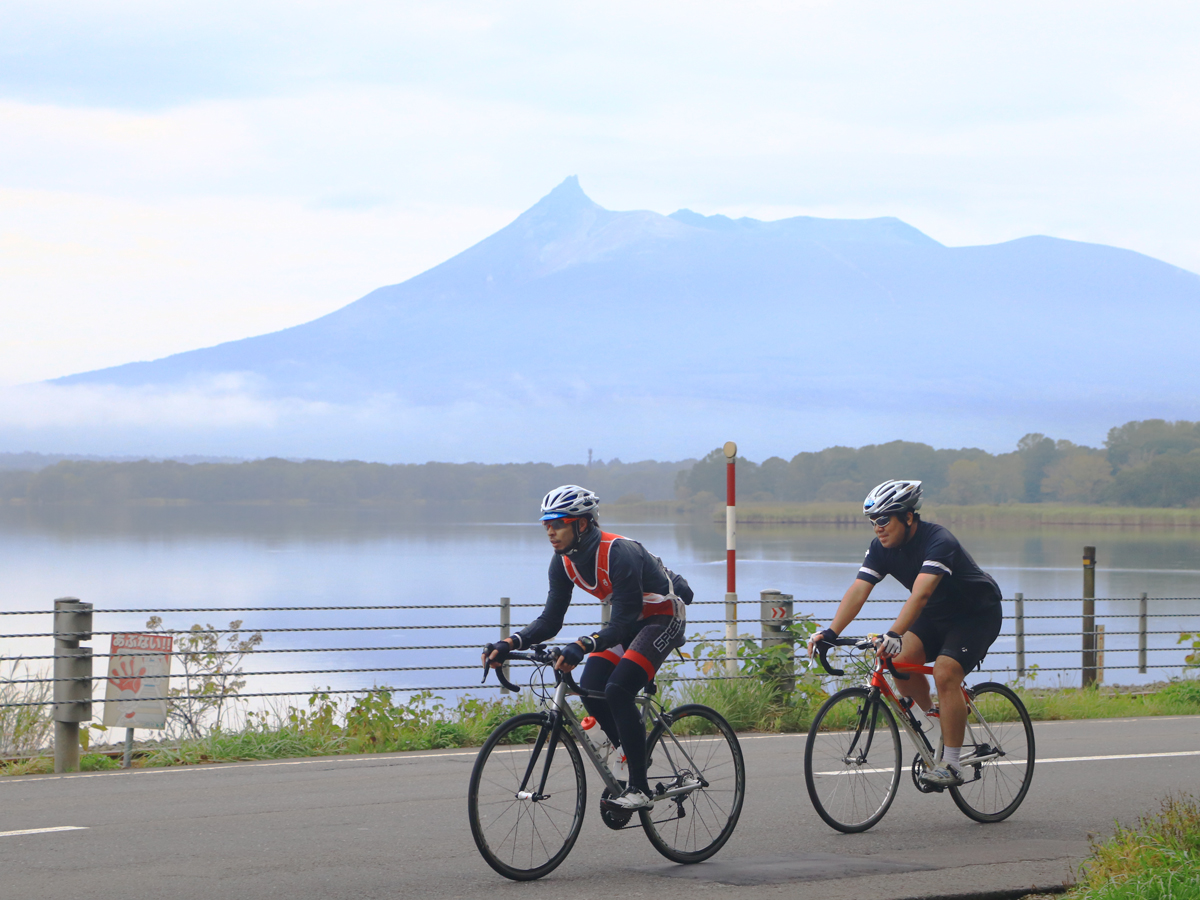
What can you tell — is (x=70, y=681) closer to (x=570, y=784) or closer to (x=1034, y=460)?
(x=570, y=784)

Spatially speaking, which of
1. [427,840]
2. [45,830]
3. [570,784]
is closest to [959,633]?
[570,784]

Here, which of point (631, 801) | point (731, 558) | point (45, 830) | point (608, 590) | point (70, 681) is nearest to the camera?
point (631, 801)

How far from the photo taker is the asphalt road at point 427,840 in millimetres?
5664

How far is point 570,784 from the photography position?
5801 millimetres

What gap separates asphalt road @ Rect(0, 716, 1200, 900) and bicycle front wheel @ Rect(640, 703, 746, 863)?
0.41ft

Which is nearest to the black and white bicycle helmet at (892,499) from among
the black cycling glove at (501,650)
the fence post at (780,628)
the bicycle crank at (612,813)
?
the bicycle crank at (612,813)

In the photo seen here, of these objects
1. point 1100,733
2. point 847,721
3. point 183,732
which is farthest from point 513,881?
point 1100,733

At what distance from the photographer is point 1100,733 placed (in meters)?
11.1

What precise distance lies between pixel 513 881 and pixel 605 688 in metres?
0.95

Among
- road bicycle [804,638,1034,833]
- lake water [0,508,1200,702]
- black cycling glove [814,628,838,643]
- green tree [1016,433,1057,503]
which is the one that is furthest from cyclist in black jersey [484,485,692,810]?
green tree [1016,433,1057,503]

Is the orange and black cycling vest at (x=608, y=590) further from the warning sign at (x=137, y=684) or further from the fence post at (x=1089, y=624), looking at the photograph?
the fence post at (x=1089, y=624)

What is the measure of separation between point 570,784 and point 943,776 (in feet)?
7.31

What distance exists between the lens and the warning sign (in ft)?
30.9

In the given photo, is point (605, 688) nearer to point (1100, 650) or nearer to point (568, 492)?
point (568, 492)
